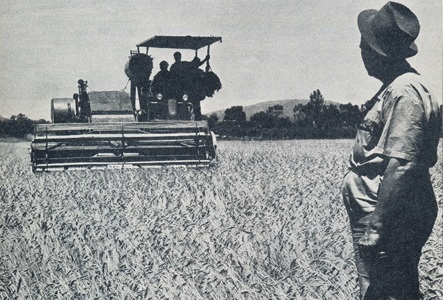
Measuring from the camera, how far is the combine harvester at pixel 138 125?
38.1 ft

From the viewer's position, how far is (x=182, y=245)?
4.92 metres

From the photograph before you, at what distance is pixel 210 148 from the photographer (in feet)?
40.1

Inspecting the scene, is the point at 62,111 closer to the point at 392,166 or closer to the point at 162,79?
the point at 162,79

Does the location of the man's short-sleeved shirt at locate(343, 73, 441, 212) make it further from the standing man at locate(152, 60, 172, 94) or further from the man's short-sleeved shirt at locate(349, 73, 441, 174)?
the standing man at locate(152, 60, 172, 94)

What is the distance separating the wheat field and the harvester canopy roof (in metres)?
5.31

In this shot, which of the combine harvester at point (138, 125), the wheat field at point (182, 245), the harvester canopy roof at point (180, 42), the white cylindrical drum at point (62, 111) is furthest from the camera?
the white cylindrical drum at point (62, 111)

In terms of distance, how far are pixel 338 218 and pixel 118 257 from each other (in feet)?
8.20

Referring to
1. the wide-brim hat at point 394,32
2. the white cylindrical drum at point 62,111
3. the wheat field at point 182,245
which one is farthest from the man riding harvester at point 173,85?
the wide-brim hat at point 394,32

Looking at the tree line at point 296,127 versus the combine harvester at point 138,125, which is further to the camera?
the tree line at point 296,127

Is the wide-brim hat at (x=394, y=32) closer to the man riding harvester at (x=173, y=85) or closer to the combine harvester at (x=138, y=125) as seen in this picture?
the combine harvester at (x=138, y=125)

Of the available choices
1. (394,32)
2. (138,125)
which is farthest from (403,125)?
(138,125)

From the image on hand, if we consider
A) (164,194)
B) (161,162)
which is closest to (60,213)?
(164,194)

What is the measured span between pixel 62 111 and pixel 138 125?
2.86 metres

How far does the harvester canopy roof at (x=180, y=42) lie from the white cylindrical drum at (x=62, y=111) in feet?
8.65
